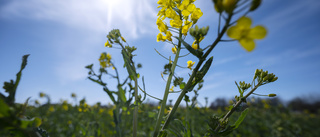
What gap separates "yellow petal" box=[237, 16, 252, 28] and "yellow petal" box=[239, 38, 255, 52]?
63 millimetres

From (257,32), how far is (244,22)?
76mm

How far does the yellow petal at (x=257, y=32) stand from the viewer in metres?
0.72

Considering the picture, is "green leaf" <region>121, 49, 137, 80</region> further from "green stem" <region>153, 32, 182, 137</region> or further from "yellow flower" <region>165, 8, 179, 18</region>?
"yellow flower" <region>165, 8, 179, 18</region>

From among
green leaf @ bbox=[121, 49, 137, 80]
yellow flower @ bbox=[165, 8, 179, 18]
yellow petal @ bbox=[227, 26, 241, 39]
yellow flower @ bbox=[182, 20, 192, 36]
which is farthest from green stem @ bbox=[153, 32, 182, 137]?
yellow petal @ bbox=[227, 26, 241, 39]

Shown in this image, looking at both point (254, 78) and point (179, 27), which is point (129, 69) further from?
point (254, 78)

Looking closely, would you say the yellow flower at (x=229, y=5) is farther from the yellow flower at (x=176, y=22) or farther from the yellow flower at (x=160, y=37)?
the yellow flower at (x=160, y=37)

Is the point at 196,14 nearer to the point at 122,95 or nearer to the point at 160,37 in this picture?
the point at 160,37

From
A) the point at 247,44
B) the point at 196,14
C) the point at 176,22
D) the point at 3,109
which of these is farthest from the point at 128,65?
the point at 247,44

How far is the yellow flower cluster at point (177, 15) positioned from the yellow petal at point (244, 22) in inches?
21.3

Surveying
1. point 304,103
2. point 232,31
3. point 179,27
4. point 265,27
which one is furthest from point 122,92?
point 304,103

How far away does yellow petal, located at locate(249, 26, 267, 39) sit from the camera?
0.72 meters

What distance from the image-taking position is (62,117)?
823cm

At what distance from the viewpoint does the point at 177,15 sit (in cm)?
129

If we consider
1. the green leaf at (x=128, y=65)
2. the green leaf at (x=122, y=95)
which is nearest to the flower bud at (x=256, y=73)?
the green leaf at (x=128, y=65)
